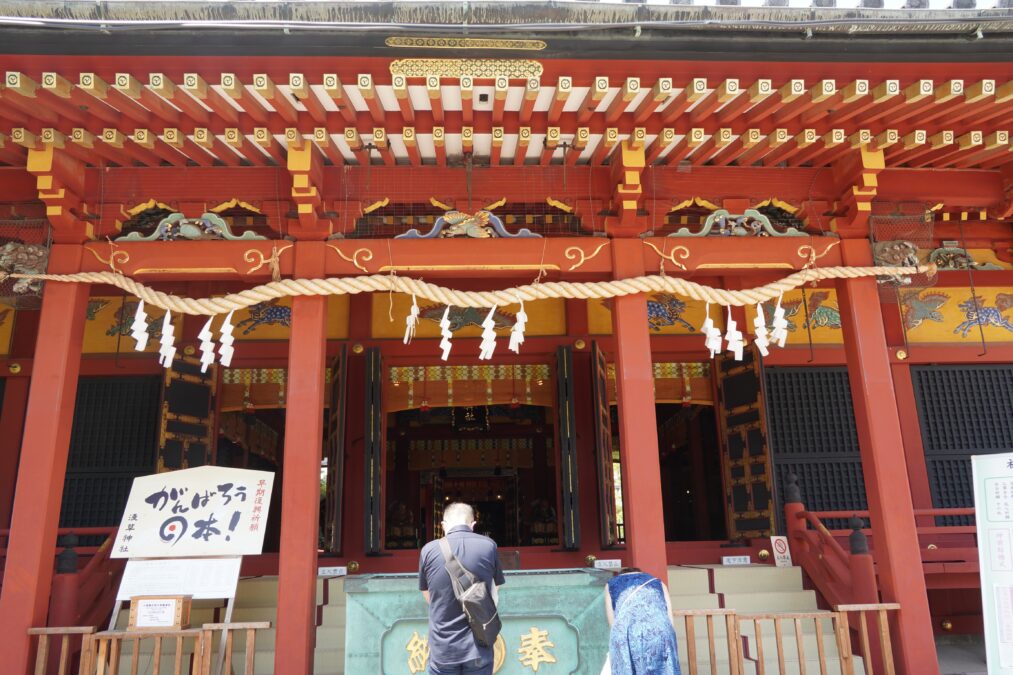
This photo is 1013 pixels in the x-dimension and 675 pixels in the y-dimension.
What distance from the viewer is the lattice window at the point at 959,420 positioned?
23.0ft

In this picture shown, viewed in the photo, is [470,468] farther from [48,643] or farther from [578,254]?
[48,643]

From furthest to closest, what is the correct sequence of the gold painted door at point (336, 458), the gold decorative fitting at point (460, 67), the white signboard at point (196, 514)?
the gold painted door at point (336, 458) → the white signboard at point (196, 514) → the gold decorative fitting at point (460, 67)

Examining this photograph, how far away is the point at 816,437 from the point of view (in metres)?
7.19

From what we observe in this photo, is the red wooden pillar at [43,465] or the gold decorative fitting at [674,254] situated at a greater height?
the gold decorative fitting at [674,254]

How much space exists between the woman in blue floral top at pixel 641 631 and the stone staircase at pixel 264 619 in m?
2.73

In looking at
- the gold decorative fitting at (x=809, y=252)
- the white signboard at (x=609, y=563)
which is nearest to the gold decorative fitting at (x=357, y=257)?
the gold decorative fitting at (x=809, y=252)

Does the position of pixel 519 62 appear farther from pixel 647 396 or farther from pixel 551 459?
pixel 551 459

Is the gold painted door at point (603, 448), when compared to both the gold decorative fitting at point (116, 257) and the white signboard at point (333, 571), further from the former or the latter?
the gold decorative fitting at point (116, 257)

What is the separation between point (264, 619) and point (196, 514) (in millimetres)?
1072

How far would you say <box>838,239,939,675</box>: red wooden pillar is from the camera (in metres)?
4.89

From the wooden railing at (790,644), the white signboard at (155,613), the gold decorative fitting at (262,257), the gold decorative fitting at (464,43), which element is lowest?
the wooden railing at (790,644)

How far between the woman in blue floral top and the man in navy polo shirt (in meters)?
0.60

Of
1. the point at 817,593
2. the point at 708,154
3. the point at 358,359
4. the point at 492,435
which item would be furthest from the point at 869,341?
the point at 492,435

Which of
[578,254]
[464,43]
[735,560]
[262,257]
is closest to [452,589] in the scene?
[578,254]
